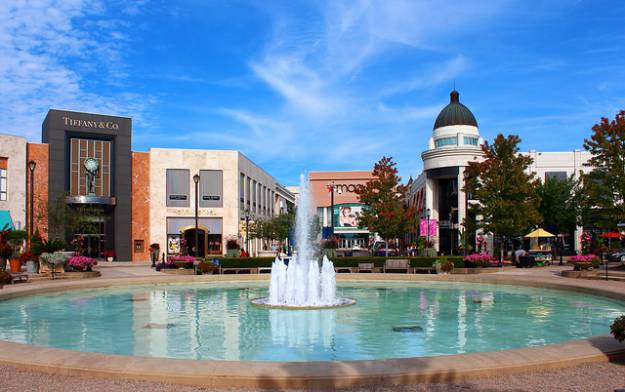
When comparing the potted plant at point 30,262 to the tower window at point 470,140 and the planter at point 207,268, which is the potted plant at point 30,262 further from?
the tower window at point 470,140

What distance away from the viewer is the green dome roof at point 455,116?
6712 centimetres

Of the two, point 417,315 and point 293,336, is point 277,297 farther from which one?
point 293,336

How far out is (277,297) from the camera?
18.8 meters

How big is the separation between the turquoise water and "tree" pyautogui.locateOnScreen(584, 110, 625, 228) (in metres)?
12.0

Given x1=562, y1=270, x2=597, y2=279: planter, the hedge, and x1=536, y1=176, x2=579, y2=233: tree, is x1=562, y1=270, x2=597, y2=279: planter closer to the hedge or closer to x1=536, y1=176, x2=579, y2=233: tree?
the hedge

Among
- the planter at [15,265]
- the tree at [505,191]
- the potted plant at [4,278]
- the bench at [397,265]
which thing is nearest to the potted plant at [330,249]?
the bench at [397,265]

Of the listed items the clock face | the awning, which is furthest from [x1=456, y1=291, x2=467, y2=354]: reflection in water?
the clock face

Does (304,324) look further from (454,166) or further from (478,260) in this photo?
(454,166)

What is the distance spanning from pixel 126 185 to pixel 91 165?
150 inches

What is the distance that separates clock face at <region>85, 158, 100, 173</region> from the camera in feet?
181

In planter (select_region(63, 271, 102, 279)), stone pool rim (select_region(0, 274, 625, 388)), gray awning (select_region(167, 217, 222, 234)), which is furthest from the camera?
gray awning (select_region(167, 217, 222, 234))

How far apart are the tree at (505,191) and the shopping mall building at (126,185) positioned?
26.1 meters

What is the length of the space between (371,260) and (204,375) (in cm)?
2538

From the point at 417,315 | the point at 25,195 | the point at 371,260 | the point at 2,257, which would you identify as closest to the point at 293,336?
the point at 417,315
